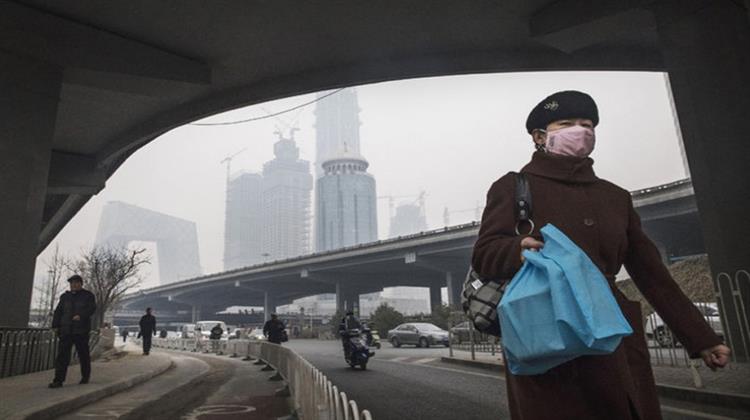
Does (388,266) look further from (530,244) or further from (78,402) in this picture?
(530,244)

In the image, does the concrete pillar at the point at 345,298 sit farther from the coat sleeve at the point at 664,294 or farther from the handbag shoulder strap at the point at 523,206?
the handbag shoulder strap at the point at 523,206

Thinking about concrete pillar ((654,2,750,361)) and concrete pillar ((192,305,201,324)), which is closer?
concrete pillar ((654,2,750,361))

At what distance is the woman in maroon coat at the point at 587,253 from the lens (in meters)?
1.84

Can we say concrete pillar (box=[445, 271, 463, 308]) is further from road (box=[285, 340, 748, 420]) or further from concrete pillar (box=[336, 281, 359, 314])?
road (box=[285, 340, 748, 420])

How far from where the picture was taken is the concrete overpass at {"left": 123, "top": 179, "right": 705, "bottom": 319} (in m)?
33.0

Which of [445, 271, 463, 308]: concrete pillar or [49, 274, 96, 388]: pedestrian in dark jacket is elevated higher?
[445, 271, 463, 308]: concrete pillar

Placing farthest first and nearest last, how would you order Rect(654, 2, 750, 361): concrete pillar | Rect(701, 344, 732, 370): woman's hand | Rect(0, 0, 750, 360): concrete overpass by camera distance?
1. Rect(0, 0, 750, 360): concrete overpass
2. Rect(654, 2, 750, 361): concrete pillar
3. Rect(701, 344, 732, 370): woman's hand

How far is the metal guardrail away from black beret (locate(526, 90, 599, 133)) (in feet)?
4.91

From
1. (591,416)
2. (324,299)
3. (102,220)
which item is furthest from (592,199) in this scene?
(324,299)

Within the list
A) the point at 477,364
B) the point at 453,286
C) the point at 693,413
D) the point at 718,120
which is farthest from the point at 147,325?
the point at 453,286

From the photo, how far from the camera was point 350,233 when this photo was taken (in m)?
157

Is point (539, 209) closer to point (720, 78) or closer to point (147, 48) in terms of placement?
point (720, 78)

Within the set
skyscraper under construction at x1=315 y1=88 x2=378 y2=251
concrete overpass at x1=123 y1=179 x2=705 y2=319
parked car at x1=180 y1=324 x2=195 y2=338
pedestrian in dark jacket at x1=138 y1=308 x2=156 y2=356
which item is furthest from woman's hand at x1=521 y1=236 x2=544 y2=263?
skyscraper under construction at x1=315 y1=88 x2=378 y2=251

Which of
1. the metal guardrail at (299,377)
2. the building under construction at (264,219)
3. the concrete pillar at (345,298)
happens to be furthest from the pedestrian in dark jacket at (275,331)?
the building under construction at (264,219)
